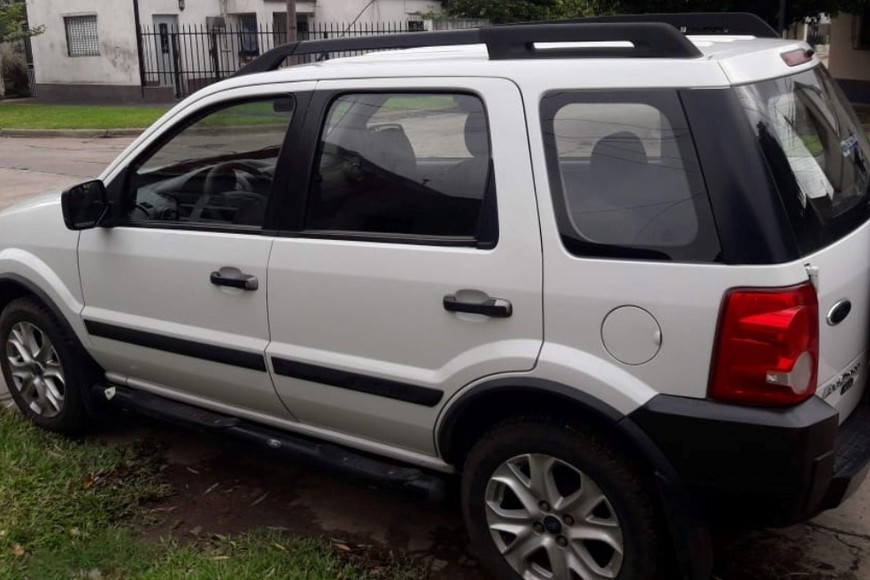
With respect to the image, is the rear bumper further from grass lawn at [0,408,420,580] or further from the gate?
the gate

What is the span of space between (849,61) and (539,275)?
21301 mm

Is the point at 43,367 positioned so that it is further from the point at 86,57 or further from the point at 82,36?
the point at 82,36

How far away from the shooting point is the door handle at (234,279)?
11.7 ft

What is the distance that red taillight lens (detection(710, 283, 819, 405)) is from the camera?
2578mm

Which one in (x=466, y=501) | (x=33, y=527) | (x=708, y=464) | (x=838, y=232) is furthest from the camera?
(x=33, y=527)

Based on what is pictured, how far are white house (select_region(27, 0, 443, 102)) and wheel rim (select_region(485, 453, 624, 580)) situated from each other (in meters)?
23.6

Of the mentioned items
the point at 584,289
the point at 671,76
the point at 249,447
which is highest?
the point at 671,76

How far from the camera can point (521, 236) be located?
2938 millimetres

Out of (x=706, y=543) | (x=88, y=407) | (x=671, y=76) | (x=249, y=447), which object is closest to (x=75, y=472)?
(x=88, y=407)

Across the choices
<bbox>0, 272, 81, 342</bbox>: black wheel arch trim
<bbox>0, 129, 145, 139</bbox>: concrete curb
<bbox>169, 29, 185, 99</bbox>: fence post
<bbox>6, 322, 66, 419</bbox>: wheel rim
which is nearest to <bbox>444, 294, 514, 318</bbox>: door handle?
<bbox>0, 272, 81, 342</bbox>: black wheel arch trim

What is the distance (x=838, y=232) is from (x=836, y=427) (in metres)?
0.62

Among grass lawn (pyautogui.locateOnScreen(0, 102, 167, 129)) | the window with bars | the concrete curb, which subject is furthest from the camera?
the window with bars

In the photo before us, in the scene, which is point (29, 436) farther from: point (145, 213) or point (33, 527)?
point (145, 213)

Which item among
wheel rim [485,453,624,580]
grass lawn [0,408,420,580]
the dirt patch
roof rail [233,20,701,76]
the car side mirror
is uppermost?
roof rail [233,20,701,76]
